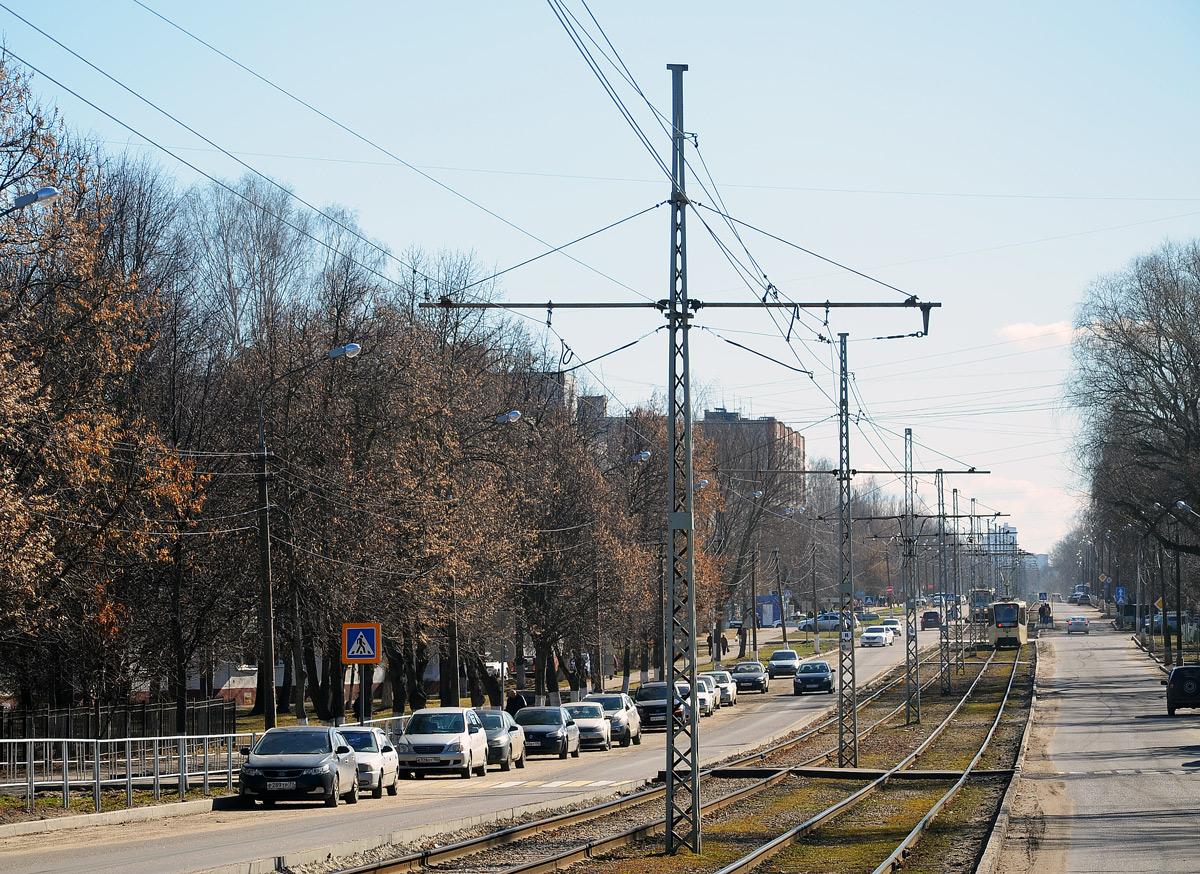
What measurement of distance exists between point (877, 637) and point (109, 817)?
93037mm

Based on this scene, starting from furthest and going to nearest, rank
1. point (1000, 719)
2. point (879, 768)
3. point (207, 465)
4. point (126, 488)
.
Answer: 1. point (1000, 719)
2. point (207, 465)
3. point (879, 768)
4. point (126, 488)

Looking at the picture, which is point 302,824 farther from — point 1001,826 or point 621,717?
point 621,717

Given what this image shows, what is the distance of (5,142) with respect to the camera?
24469 millimetres

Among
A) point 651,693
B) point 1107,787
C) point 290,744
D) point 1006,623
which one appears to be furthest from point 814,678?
point 290,744

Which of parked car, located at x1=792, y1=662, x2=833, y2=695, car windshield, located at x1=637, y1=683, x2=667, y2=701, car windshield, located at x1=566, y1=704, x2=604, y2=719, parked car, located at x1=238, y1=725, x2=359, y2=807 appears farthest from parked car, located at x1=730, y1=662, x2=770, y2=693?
parked car, located at x1=238, y1=725, x2=359, y2=807

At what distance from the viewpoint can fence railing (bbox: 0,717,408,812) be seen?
21.5 m

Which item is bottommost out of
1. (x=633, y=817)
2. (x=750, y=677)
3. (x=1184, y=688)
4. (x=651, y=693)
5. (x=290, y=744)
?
(x=750, y=677)

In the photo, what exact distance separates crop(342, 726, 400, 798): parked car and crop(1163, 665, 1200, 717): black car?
31.5 metres

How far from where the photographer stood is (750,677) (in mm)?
74875

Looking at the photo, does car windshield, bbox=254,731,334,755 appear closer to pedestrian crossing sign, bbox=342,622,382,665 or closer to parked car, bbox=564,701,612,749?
pedestrian crossing sign, bbox=342,622,382,665

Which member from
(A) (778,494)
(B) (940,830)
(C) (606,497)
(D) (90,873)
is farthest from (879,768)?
(A) (778,494)

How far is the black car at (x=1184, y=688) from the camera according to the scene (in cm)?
4903

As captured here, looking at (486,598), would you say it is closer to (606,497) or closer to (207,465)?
(207,465)

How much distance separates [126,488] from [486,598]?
1571 centimetres
